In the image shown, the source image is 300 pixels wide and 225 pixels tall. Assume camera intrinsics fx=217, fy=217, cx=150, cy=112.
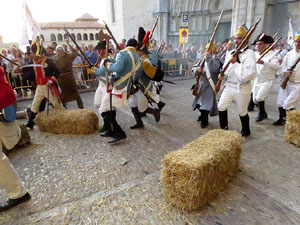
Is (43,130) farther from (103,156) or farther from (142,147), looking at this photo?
(142,147)

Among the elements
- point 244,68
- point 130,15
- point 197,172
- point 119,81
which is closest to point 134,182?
point 197,172

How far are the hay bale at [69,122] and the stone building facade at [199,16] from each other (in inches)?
303

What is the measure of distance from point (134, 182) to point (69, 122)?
7.70 ft

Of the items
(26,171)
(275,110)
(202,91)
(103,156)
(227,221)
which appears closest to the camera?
(227,221)

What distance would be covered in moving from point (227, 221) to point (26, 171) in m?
2.95

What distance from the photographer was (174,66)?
12.6 m

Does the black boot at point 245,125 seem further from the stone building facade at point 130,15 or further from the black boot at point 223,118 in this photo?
the stone building facade at point 130,15

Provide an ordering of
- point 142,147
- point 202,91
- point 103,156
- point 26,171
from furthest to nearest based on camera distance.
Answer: point 202,91, point 142,147, point 103,156, point 26,171

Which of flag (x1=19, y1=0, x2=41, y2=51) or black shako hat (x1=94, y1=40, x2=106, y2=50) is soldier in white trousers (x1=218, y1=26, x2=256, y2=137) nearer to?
black shako hat (x1=94, y1=40, x2=106, y2=50)

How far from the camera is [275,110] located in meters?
6.12

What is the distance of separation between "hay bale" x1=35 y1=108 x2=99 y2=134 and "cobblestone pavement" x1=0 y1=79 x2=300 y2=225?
16 cm

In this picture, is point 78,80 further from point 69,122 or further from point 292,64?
point 292,64

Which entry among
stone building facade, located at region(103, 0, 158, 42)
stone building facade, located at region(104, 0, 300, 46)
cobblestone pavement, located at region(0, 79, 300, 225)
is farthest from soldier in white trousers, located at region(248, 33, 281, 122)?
stone building facade, located at region(103, 0, 158, 42)

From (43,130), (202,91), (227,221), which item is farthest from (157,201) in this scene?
(43,130)
